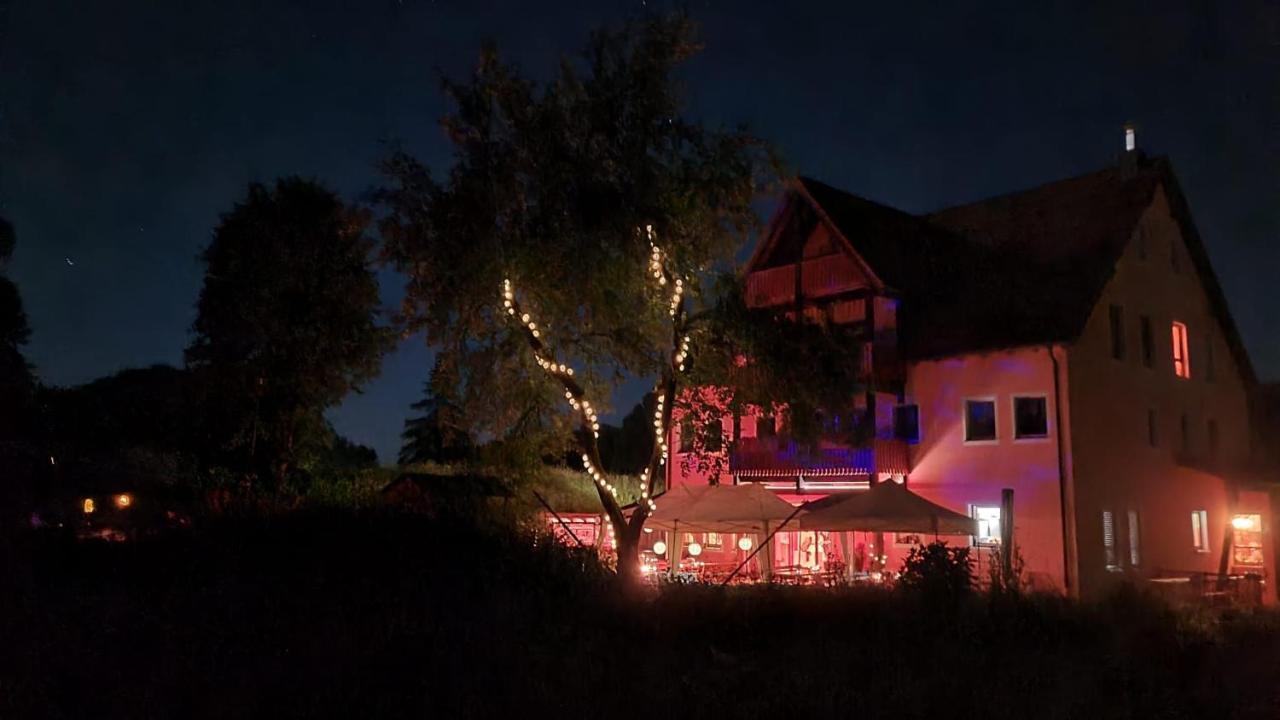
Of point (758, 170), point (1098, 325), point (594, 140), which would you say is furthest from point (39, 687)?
point (1098, 325)

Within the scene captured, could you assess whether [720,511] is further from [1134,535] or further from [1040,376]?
[1134,535]

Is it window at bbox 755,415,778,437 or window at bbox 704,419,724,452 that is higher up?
window at bbox 755,415,778,437

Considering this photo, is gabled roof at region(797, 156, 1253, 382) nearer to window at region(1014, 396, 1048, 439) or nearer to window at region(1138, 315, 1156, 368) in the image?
window at region(1014, 396, 1048, 439)

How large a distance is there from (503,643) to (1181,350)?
27.7 metres

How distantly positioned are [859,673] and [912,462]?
17.3 m

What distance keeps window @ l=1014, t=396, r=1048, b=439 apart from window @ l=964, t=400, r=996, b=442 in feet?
2.06

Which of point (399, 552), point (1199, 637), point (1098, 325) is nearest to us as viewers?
point (399, 552)

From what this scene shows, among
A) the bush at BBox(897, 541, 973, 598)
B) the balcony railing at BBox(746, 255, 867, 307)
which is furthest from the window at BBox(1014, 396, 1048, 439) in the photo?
the bush at BBox(897, 541, 973, 598)

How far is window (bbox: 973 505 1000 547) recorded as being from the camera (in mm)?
28562

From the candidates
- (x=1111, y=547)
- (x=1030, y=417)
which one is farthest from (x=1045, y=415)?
(x=1111, y=547)

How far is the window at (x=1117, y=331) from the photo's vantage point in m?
29.8

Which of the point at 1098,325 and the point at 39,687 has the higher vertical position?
the point at 1098,325

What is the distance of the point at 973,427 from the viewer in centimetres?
2908

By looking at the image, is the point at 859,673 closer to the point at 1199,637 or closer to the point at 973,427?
the point at 1199,637
